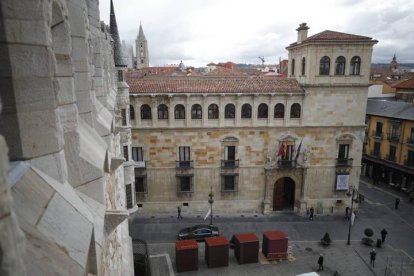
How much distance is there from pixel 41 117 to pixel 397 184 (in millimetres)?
36808

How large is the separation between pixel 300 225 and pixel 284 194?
3954 millimetres

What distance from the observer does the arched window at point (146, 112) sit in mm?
24200

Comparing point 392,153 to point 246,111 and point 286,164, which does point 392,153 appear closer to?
point 286,164

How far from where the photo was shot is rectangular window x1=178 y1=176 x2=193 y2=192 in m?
25.4

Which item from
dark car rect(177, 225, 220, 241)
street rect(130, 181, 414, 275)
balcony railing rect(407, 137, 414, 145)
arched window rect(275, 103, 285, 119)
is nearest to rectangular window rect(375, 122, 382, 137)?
balcony railing rect(407, 137, 414, 145)

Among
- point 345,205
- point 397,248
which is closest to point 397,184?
point 345,205

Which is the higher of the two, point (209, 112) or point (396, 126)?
point (209, 112)

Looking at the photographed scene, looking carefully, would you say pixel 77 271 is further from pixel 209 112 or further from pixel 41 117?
pixel 209 112

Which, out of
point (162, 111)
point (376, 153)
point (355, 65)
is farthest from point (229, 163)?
point (376, 153)

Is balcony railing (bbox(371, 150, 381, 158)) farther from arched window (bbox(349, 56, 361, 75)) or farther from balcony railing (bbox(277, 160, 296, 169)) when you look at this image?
balcony railing (bbox(277, 160, 296, 169))

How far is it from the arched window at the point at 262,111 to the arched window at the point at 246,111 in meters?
0.70

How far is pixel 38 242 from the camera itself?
2223 millimetres

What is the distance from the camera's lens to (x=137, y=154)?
2483 cm

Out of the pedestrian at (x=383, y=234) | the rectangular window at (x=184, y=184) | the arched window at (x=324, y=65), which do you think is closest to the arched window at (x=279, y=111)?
the arched window at (x=324, y=65)
